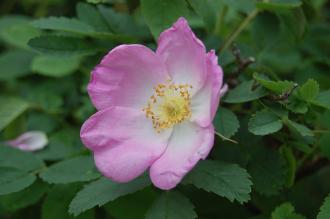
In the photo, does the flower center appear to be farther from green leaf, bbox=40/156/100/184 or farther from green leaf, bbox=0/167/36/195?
green leaf, bbox=0/167/36/195

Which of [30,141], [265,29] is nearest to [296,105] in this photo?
[265,29]

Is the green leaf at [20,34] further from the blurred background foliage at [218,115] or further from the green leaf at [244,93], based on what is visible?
the green leaf at [244,93]

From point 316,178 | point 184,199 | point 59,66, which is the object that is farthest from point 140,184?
point 59,66

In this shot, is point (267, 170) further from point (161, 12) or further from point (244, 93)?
point (161, 12)

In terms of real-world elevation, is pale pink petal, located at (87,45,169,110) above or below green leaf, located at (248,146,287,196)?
above

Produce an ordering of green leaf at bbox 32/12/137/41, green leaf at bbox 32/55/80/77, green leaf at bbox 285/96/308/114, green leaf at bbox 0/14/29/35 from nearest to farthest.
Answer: green leaf at bbox 285/96/308/114 → green leaf at bbox 32/12/137/41 → green leaf at bbox 32/55/80/77 → green leaf at bbox 0/14/29/35

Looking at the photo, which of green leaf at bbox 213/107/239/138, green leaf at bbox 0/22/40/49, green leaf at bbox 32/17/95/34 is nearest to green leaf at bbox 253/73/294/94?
green leaf at bbox 213/107/239/138

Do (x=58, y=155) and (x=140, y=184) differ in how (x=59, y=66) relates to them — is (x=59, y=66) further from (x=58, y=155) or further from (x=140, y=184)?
(x=140, y=184)
